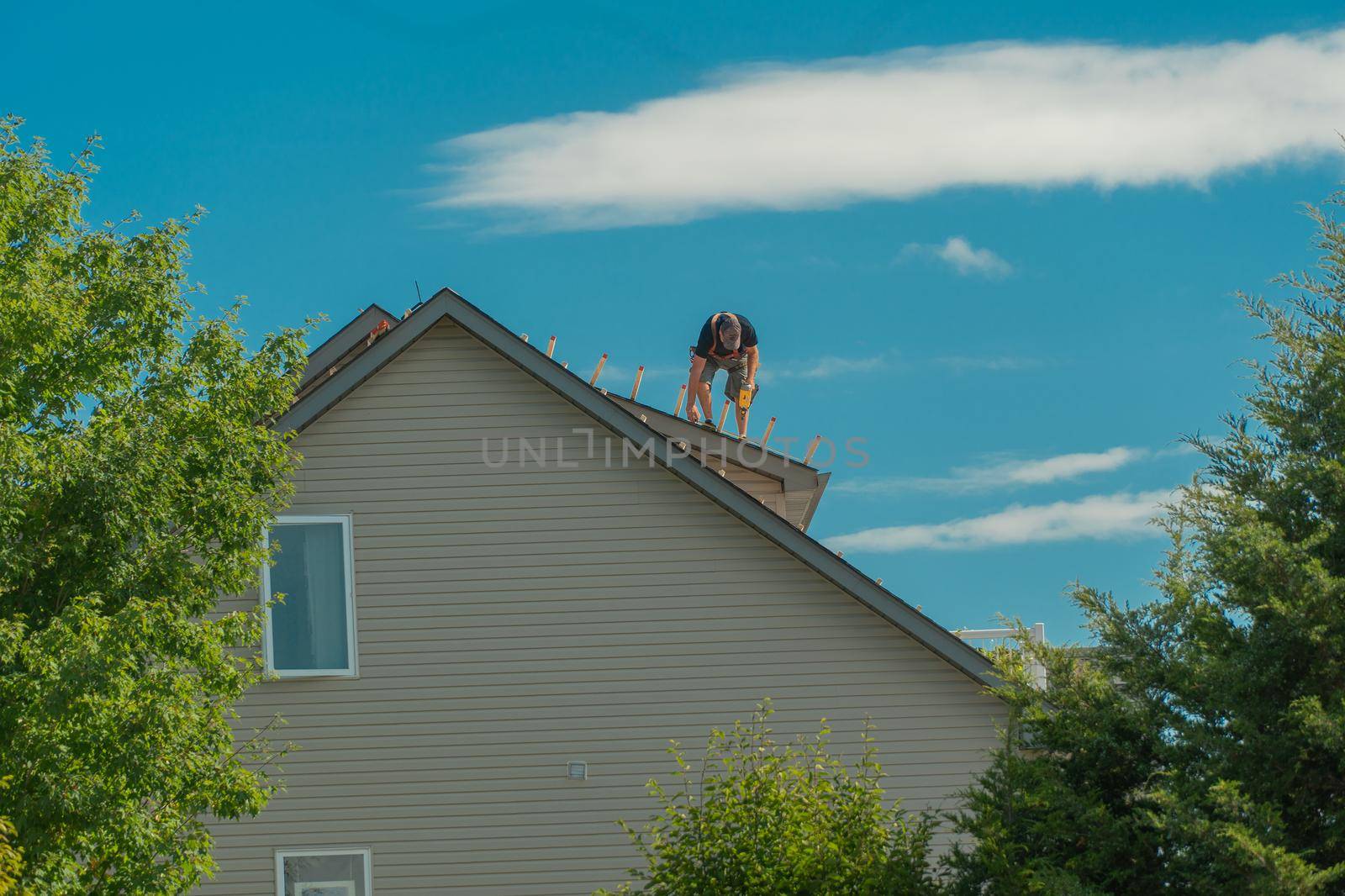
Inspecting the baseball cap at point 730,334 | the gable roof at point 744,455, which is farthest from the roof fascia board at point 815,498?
the baseball cap at point 730,334

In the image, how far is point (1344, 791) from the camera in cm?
883

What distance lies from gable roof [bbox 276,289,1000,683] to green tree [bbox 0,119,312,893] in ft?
1.73

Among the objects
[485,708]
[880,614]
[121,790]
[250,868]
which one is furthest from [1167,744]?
[250,868]

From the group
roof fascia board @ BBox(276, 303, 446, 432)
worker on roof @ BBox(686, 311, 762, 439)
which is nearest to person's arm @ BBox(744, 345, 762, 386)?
worker on roof @ BBox(686, 311, 762, 439)

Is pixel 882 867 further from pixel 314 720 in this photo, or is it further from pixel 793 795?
pixel 314 720

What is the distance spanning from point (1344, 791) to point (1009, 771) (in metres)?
2.13

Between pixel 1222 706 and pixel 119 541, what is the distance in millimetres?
9517

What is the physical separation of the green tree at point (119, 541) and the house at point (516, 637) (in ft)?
2.65

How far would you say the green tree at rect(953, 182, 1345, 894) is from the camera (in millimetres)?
8633

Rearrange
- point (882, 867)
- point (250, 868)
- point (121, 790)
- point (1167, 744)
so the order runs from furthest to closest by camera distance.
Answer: point (250, 868) → point (121, 790) → point (882, 867) → point (1167, 744)

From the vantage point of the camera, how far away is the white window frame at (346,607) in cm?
1445

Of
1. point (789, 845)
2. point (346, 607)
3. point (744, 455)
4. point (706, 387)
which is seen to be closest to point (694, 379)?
point (706, 387)

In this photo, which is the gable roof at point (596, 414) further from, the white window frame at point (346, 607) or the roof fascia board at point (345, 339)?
the roof fascia board at point (345, 339)

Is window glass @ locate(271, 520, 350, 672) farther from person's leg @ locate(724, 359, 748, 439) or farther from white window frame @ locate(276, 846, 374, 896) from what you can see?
person's leg @ locate(724, 359, 748, 439)
